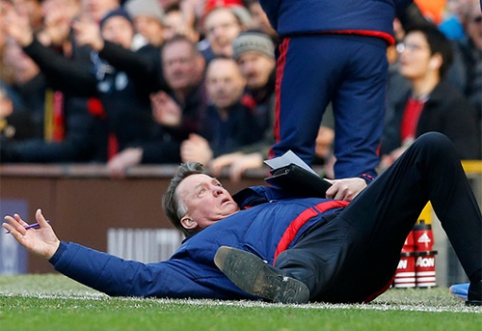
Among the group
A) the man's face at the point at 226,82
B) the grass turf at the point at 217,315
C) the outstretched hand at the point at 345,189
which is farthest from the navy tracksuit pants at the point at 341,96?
the man's face at the point at 226,82

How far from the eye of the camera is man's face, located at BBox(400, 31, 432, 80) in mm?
7852

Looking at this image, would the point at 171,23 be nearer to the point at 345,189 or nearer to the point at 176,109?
the point at 176,109

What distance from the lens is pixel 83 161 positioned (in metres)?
9.70

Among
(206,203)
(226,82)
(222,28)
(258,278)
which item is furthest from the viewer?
(222,28)

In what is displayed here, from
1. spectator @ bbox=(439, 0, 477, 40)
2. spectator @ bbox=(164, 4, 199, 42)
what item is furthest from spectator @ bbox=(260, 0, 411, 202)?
spectator @ bbox=(164, 4, 199, 42)

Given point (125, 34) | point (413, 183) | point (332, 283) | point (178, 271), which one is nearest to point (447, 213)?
point (413, 183)

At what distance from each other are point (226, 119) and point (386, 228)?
4280 mm

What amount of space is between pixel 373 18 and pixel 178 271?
1.89 m

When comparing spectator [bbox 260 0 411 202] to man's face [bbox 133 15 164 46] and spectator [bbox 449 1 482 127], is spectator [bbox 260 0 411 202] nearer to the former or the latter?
spectator [bbox 449 1 482 127]

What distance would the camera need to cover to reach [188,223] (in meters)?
4.98

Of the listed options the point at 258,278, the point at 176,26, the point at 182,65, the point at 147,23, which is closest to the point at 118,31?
the point at 147,23

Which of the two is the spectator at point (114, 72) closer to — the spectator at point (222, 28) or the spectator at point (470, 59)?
the spectator at point (222, 28)

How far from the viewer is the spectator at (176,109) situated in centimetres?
881

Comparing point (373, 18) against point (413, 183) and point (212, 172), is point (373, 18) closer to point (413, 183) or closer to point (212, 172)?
point (413, 183)
